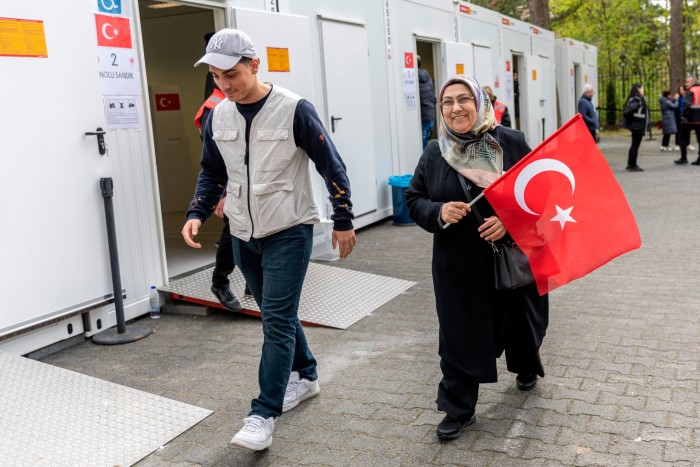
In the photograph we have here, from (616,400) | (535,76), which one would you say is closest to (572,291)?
(616,400)

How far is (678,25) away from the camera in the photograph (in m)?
27.3

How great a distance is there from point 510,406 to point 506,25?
13665mm

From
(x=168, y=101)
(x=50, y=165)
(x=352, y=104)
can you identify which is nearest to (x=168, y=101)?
(x=168, y=101)

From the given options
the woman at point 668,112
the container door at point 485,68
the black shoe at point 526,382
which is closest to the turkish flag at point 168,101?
the container door at point 485,68

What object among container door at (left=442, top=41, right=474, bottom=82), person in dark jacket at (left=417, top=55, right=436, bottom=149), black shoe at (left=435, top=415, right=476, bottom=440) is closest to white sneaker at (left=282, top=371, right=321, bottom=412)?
black shoe at (left=435, top=415, right=476, bottom=440)

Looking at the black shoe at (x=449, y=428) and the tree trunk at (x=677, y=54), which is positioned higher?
the tree trunk at (x=677, y=54)

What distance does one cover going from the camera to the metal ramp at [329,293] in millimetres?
6055

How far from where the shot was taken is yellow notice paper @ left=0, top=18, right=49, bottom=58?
16.4ft

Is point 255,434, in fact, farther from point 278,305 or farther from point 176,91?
point 176,91

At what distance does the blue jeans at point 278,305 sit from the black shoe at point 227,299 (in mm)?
2280

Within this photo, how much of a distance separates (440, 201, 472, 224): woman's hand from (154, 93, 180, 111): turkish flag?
8.18 meters

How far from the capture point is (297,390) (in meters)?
4.30

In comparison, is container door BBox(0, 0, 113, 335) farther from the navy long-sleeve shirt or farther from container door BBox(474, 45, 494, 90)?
container door BBox(474, 45, 494, 90)

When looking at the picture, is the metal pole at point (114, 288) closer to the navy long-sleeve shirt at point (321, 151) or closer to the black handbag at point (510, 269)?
the navy long-sleeve shirt at point (321, 151)
